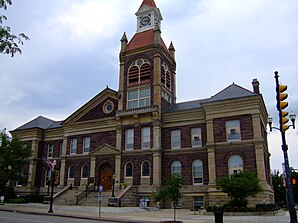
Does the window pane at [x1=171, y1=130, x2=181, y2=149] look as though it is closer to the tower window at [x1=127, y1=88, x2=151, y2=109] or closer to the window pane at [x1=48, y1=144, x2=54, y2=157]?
the tower window at [x1=127, y1=88, x2=151, y2=109]

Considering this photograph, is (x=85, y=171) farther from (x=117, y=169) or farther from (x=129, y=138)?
(x=129, y=138)

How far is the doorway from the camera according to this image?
1543 inches

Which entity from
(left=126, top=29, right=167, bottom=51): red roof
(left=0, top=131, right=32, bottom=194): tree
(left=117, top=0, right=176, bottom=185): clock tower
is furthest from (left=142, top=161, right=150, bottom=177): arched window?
(left=126, top=29, right=167, bottom=51): red roof

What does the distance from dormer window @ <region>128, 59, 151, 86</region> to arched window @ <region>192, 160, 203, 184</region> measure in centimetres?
1202

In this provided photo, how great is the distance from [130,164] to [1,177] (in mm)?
14734

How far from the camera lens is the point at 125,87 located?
41625mm

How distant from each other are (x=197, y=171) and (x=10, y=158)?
2173 cm

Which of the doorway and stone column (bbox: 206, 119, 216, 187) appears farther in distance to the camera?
the doorway

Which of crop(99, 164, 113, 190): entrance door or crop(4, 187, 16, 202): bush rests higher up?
Answer: crop(99, 164, 113, 190): entrance door

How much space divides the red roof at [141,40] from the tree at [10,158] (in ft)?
61.4

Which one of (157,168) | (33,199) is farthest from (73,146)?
(157,168)

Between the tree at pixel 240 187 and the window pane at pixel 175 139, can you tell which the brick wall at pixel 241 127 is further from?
the tree at pixel 240 187

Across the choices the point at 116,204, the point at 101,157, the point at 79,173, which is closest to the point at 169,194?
the point at 116,204

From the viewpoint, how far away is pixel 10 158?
3775 centimetres
